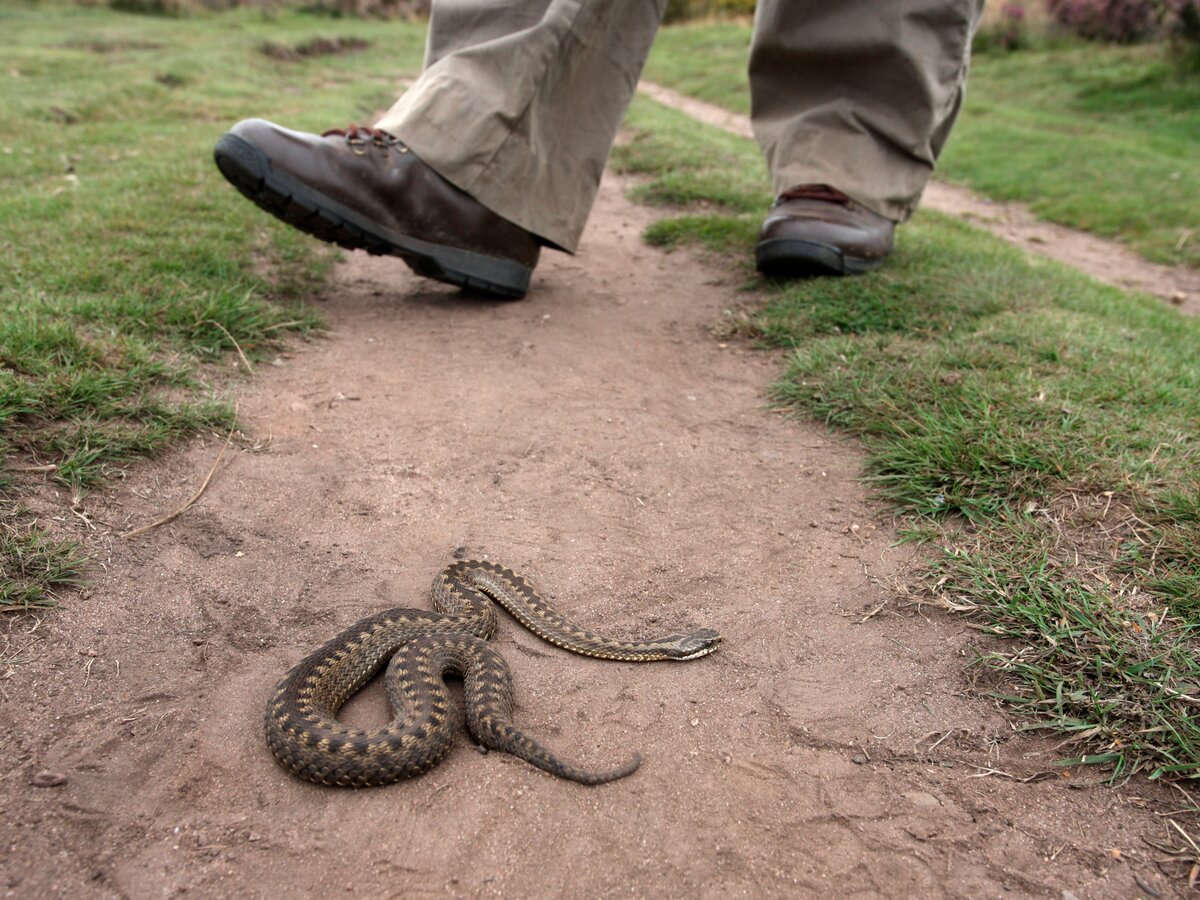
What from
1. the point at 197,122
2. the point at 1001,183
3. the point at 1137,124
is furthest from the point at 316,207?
the point at 1137,124

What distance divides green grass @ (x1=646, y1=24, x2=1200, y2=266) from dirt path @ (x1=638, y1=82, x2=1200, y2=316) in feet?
0.76

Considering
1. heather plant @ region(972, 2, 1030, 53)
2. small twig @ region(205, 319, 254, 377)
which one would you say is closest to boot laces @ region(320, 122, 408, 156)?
small twig @ region(205, 319, 254, 377)

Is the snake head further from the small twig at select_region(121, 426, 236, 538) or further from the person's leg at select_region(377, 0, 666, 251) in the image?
the person's leg at select_region(377, 0, 666, 251)

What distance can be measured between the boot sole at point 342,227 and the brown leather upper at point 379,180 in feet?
0.13

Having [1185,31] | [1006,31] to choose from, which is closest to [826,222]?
[1185,31]

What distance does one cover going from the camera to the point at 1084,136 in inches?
558

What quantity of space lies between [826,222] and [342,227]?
296 centimetres

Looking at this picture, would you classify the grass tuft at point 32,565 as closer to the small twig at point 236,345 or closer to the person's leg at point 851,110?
the small twig at point 236,345

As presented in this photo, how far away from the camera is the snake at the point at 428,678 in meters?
2.41

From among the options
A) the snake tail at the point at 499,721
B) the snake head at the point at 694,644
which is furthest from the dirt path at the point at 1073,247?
the snake tail at the point at 499,721

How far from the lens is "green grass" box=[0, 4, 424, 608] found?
340 cm

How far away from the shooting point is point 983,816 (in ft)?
7.41

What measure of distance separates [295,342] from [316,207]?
Answer: 73cm

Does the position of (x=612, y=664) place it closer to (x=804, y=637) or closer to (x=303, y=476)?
(x=804, y=637)
